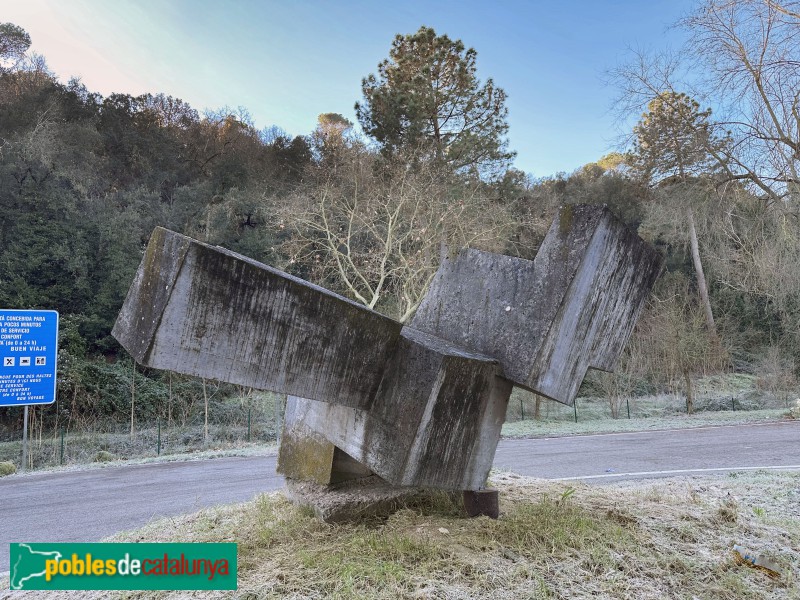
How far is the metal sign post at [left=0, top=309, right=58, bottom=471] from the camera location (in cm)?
1165

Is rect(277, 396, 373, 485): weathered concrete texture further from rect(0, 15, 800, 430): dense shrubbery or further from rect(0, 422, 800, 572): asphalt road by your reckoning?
rect(0, 15, 800, 430): dense shrubbery

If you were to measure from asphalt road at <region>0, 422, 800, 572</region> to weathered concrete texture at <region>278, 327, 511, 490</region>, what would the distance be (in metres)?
3.62

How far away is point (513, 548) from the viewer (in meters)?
3.23

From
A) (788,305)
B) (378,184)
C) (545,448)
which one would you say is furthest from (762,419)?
(378,184)

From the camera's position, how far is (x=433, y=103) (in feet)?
76.6

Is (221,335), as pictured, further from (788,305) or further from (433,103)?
(788,305)

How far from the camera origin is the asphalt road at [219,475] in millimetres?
6672

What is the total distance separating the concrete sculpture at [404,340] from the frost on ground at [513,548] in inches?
15.0

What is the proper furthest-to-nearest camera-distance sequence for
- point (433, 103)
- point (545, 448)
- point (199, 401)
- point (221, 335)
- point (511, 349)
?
point (433, 103), point (199, 401), point (545, 448), point (511, 349), point (221, 335)

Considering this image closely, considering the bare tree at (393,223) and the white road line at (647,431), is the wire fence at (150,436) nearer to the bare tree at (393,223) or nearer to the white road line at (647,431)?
the bare tree at (393,223)

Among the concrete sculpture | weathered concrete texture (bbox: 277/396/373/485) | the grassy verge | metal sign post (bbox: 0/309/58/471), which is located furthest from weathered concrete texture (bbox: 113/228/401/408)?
the grassy verge

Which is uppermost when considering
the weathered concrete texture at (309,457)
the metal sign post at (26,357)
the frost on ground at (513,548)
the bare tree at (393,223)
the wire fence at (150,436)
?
the bare tree at (393,223)

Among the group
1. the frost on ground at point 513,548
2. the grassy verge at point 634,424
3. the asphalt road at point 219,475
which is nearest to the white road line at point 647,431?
the grassy verge at point 634,424

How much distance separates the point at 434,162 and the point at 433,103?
11.9 feet
